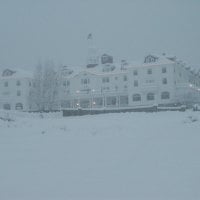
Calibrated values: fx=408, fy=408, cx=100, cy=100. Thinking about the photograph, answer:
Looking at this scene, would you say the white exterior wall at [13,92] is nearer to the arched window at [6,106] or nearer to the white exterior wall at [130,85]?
the arched window at [6,106]

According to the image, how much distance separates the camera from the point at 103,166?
11.4 meters

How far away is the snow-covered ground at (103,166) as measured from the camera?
9492 millimetres

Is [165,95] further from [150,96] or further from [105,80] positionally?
[105,80]

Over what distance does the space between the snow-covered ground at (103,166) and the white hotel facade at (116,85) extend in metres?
50.3

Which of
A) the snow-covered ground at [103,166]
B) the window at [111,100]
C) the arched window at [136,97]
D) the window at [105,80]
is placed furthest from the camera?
the window at [105,80]

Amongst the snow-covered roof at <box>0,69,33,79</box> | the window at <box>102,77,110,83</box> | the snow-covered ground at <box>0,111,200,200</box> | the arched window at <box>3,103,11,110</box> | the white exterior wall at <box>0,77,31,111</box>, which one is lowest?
the snow-covered ground at <box>0,111,200,200</box>

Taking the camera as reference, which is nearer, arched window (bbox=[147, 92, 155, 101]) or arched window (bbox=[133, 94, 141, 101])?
arched window (bbox=[147, 92, 155, 101])

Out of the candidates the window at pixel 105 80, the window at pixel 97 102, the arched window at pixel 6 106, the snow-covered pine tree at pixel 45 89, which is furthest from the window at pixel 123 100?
the arched window at pixel 6 106

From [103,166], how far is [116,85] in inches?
2638

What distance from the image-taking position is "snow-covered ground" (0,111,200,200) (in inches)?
374

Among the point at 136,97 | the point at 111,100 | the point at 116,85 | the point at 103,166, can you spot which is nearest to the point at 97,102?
the point at 111,100

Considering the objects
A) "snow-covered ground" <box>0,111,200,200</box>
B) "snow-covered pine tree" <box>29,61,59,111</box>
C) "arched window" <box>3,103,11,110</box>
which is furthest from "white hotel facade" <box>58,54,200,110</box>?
"snow-covered ground" <box>0,111,200,200</box>

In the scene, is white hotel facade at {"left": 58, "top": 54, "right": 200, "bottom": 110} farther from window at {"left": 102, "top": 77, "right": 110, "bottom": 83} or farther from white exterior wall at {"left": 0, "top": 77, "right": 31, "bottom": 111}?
white exterior wall at {"left": 0, "top": 77, "right": 31, "bottom": 111}

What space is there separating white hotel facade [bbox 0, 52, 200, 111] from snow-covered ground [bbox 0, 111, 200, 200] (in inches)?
1980
